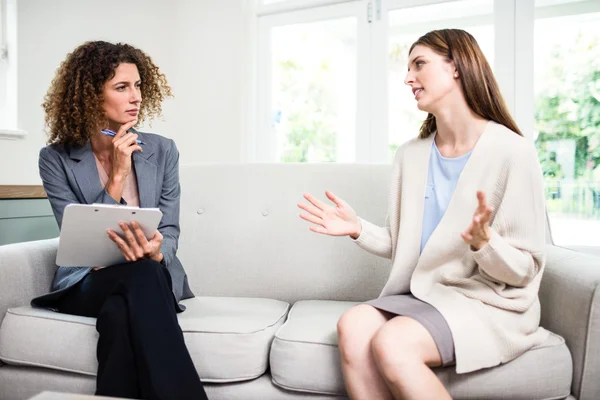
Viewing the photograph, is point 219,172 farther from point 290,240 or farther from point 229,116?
point 229,116

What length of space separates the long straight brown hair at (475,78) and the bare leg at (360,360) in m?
0.64

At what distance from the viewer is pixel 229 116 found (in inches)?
163

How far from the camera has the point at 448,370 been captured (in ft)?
3.78

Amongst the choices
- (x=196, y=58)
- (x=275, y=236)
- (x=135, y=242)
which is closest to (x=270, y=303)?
(x=275, y=236)

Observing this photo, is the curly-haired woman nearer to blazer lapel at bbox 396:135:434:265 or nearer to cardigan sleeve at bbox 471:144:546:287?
blazer lapel at bbox 396:135:434:265

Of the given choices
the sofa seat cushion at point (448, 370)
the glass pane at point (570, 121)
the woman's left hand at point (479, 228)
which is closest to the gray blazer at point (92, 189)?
the sofa seat cushion at point (448, 370)

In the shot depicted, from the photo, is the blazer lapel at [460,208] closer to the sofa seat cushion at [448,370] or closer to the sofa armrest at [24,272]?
the sofa seat cushion at [448,370]

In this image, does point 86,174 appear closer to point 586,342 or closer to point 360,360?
point 360,360

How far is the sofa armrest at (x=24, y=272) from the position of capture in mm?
1459

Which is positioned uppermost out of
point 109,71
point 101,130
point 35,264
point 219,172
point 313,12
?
point 313,12

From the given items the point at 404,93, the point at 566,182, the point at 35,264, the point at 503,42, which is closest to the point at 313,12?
the point at 404,93

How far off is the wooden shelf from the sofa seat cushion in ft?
5.25

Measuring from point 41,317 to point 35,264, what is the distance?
25cm

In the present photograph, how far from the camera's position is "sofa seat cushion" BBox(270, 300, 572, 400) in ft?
3.76
